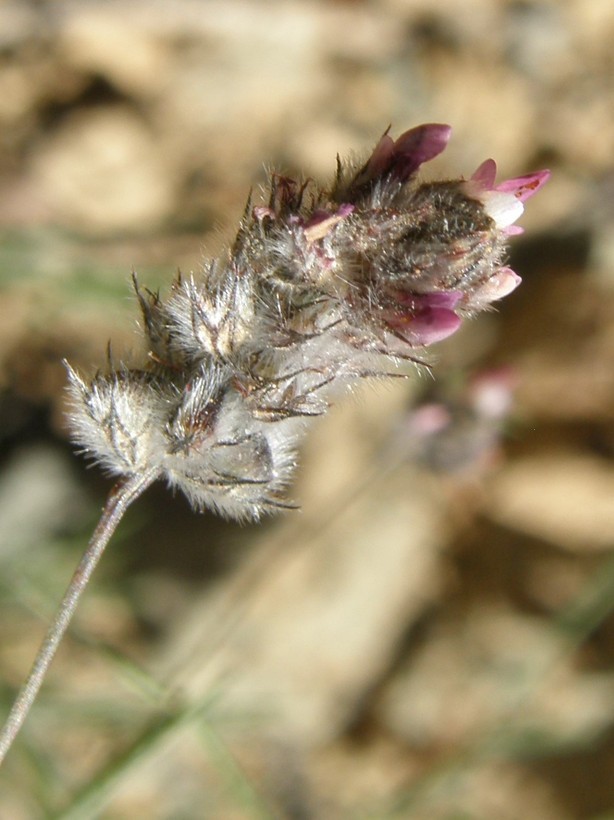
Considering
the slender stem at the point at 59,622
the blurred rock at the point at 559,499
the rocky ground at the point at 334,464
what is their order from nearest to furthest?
the slender stem at the point at 59,622 → the rocky ground at the point at 334,464 → the blurred rock at the point at 559,499

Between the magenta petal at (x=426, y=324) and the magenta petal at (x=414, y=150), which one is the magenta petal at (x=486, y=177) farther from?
the magenta petal at (x=426, y=324)

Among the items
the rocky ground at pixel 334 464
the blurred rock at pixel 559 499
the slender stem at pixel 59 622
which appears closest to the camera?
the slender stem at pixel 59 622

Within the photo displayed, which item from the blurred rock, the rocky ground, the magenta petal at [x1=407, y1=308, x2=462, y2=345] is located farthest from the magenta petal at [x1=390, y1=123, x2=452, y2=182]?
the blurred rock

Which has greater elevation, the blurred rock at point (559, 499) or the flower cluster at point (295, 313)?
the blurred rock at point (559, 499)

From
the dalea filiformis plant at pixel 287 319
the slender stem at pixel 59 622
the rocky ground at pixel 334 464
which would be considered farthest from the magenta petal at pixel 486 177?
the rocky ground at pixel 334 464

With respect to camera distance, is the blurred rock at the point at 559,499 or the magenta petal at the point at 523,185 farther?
the blurred rock at the point at 559,499

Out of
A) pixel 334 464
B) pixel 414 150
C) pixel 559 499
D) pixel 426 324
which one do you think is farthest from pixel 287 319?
pixel 559 499

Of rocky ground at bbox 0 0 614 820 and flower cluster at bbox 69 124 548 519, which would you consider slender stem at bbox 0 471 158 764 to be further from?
rocky ground at bbox 0 0 614 820
